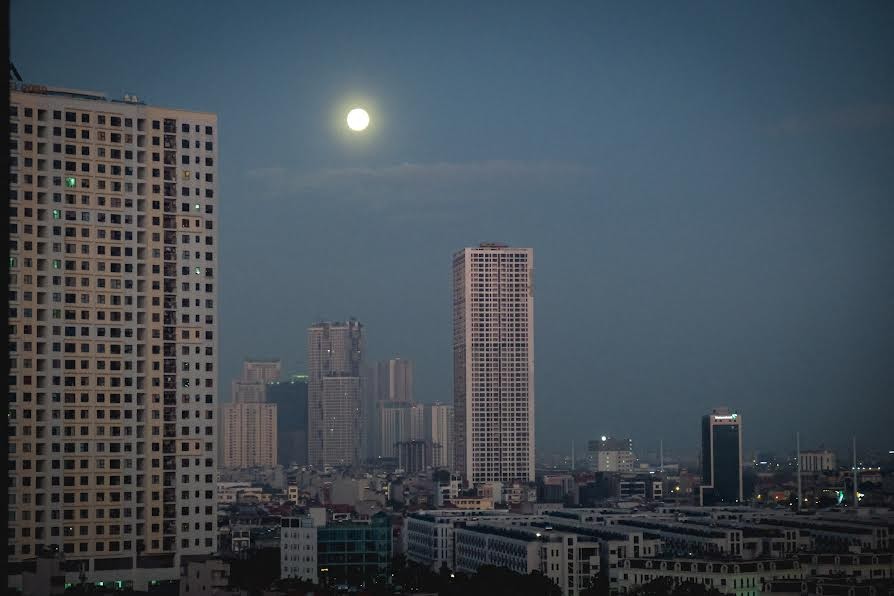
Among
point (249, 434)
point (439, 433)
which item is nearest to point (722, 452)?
point (439, 433)

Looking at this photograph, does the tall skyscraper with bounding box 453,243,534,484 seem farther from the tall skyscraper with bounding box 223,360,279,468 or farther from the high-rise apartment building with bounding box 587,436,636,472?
the tall skyscraper with bounding box 223,360,279,468

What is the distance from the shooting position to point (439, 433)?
217 ft

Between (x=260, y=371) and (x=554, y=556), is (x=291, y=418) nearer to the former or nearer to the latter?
(x=260, y=371)

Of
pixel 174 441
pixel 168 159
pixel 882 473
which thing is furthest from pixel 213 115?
pixel 882 473

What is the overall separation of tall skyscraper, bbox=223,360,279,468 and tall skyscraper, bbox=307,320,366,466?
2.06 m

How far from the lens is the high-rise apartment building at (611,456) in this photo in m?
56.6

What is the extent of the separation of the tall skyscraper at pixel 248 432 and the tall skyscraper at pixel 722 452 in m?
27.7

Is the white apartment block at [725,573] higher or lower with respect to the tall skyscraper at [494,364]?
lower

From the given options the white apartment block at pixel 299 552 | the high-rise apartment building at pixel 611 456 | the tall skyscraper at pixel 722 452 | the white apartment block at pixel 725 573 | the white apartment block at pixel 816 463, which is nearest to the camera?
the white apartment block at pixel 725 573

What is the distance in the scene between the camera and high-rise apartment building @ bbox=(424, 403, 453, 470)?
211ft

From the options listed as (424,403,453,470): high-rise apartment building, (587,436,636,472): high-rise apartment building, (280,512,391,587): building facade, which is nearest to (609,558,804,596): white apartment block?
(280,512,391,587): building facade

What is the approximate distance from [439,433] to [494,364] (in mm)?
19001

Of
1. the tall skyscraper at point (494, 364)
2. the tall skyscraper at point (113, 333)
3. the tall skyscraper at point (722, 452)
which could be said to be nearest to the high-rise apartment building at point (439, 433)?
the tall skyscraper at point (494, 364)

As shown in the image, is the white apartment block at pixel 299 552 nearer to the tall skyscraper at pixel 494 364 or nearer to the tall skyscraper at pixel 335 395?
the tall skyscraper at pixel 494 364
